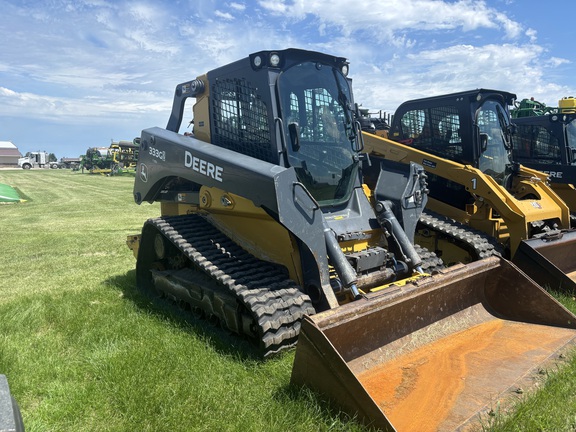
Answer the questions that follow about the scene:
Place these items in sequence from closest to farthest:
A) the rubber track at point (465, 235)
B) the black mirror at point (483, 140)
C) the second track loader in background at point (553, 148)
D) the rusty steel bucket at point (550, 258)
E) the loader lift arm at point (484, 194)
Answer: the rusty steel bucket at point (550, 258), the rubber track at point (465, 235), the loader lift arm at point (484, 194), the black mirror at point (483, 140), the second track loader in background at point (553, 148)

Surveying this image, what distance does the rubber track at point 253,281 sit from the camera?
3574mm

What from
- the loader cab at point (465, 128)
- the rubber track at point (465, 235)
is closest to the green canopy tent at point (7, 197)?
the loader cab at point (465, 128)

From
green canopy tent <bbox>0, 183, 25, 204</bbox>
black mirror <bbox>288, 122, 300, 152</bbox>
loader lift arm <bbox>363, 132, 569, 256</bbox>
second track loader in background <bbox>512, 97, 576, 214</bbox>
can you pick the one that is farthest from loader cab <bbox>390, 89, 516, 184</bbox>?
green canopy tent <bbox>0, 183, 25, 204</bbox>

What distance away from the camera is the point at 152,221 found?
16.3 ft

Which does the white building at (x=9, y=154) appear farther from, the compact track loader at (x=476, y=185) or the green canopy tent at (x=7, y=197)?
the compact track loader at (x=476, y=185)

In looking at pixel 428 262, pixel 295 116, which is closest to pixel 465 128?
pixel 428 262

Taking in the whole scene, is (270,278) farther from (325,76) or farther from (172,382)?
(325,76)

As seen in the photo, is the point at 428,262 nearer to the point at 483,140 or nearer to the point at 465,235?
the point at 465,235

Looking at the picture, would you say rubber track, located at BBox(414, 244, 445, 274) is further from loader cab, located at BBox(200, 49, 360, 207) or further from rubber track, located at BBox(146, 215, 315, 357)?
rubber track, located at BBox(146, 215, 315, 357)

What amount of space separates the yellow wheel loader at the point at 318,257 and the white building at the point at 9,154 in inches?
3132

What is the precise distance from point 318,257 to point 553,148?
294 inches

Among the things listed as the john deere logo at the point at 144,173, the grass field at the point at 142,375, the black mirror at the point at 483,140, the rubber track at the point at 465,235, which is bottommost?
the grass field at the point at 142,375

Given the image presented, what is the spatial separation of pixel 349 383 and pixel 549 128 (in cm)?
843

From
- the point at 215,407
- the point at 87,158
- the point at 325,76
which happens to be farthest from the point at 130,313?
the point at 87,158
